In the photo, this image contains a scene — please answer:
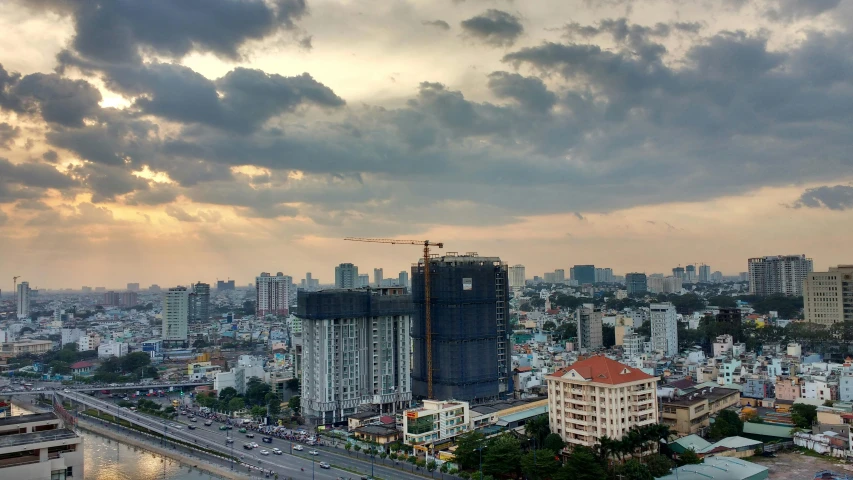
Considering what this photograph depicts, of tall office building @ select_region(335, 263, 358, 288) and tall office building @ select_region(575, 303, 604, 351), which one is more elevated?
tall office building @ select_region(335, 263, 358, 288)

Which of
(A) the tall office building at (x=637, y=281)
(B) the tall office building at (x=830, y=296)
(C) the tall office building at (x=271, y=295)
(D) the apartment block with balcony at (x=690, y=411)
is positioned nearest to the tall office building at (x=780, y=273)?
(A) the tall office building at (x=637, y=281)

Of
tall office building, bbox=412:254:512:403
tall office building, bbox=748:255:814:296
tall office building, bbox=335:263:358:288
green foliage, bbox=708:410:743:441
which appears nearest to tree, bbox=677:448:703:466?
green foliage, bbox=708:410:743:441

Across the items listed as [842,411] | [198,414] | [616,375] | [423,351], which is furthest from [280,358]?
[842,411]

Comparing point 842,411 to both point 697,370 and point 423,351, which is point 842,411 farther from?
point 423,351

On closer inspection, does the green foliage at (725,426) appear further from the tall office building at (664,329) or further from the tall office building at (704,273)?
the tall office building at (704,273)

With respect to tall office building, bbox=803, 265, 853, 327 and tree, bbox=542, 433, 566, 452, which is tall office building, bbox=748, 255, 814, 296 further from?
tree, bbox=542, 433, 566, 452
